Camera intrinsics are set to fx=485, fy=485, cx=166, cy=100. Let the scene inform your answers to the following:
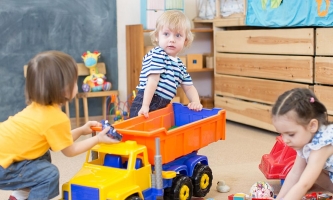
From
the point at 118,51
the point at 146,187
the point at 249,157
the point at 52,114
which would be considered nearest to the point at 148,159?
the point at 146,187

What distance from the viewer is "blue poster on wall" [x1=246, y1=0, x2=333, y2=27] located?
3080 mm

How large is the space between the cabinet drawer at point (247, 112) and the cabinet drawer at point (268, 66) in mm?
229

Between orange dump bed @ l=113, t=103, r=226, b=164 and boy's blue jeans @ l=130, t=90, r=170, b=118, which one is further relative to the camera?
boy's blue jeans @ l=130, t=90, r=170, b=118

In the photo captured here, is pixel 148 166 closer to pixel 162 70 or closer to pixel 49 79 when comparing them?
pixel 49 79

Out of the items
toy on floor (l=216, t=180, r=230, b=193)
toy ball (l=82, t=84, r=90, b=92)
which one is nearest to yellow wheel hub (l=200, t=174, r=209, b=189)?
toy on floor (l=216, t=180, r=230, b=193)

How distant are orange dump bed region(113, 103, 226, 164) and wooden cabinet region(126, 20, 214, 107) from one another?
1.58 meters

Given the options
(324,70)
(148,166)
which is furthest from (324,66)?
(148,166)

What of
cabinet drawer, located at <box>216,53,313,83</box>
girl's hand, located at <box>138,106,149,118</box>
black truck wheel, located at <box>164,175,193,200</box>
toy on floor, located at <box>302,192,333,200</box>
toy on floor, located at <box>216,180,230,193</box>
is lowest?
toy on floor, located at <box>216,180,230,193</box>

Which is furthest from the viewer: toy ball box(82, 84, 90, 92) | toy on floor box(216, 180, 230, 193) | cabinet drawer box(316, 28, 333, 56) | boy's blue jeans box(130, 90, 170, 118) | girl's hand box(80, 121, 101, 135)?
toy ball box(82, 84, 90, 92)

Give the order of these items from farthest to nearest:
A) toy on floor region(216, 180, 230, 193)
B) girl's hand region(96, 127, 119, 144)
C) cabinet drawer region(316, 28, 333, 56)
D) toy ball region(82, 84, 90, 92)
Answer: toy ball region(82, 84, 90, 92), cabinet drawer region(316, 28, 333, 56), toy on floor region(216, 180, 230, 193), girl's hand region(96, 127, 119, 144)

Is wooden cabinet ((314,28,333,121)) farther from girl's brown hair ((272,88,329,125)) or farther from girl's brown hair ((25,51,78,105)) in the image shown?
girl's brown hair ((25,51,78,105))

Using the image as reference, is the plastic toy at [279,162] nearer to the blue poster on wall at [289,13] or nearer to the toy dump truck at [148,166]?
the toy dump truck at [148,166]

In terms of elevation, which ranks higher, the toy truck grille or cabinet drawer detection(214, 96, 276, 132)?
the toy truck grille

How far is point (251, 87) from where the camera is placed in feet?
12.4
